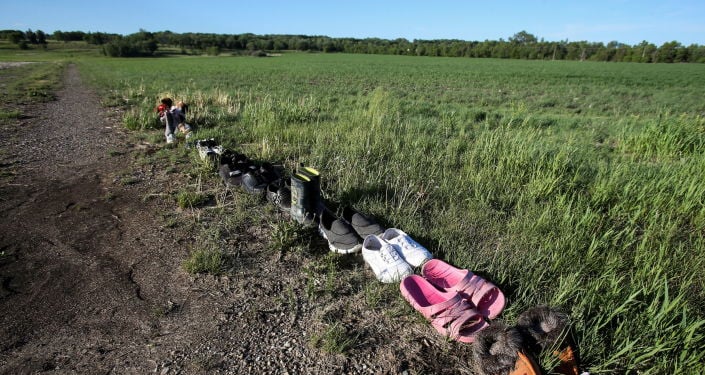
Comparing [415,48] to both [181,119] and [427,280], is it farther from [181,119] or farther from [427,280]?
[427,280]

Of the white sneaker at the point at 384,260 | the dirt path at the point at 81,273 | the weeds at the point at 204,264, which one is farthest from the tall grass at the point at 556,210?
the dirt path at the point at 81,273

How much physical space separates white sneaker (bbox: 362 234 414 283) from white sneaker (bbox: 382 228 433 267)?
8 centimetres

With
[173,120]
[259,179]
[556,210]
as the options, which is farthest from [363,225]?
[173,120]

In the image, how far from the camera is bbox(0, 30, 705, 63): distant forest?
61.5 metres

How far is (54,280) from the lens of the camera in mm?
2641

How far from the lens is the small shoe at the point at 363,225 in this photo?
10.6ft

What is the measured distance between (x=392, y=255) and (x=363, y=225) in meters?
0.55

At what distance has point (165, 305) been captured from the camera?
246 cm

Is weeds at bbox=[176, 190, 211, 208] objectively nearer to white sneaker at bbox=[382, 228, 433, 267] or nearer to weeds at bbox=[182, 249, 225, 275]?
weeds at bbox=[182, 249, 225, 275]

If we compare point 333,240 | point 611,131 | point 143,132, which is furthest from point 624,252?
point 143,132

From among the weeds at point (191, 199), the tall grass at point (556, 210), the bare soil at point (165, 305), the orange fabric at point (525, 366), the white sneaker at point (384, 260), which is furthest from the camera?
the weeds at point (191, 199)

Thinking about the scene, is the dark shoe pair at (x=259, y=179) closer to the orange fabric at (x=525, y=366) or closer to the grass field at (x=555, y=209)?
the grass field at (x=555, y=209)

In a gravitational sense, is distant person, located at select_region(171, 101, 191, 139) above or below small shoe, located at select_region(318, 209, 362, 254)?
above

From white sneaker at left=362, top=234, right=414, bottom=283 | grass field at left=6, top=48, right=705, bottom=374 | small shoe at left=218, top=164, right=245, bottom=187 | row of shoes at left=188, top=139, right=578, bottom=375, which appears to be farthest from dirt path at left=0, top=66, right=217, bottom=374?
grass field at left=6, top=48, right=705, bottom=374
